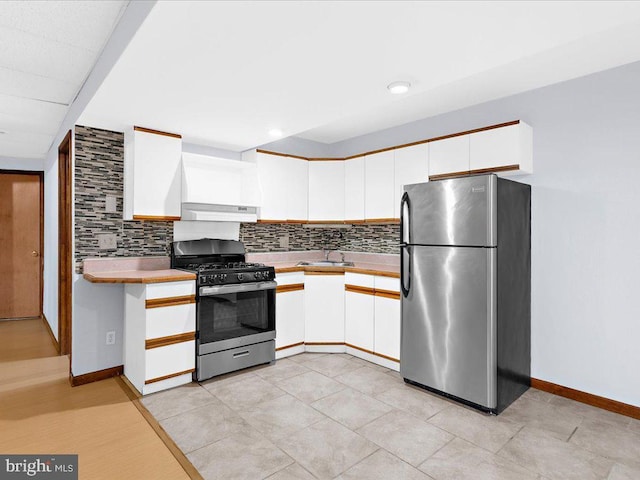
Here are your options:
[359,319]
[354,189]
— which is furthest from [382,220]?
[359,319]

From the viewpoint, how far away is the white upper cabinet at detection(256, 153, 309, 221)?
159 inches

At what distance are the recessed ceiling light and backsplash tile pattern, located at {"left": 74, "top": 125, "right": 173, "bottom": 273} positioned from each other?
242cm

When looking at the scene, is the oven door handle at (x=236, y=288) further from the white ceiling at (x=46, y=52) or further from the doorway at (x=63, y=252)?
the white ceiling at (x=46, y=52)

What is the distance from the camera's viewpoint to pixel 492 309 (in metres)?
2.60

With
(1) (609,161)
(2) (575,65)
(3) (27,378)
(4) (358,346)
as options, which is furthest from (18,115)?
(1) (609,161)

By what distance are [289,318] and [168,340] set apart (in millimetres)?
1208

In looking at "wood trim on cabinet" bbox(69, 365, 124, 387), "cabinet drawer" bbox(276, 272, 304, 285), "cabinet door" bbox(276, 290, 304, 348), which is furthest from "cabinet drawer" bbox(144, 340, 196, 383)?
"cabinet drawer" bbox(276, 272, 304, 285)

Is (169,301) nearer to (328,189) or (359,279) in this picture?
(359,279)

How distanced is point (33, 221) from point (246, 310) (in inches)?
165

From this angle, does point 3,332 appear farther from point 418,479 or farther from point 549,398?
point 549,398

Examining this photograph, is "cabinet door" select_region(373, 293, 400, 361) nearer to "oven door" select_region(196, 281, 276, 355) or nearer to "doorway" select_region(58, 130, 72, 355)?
"oven door" select_region(196, 281, 276, 355)

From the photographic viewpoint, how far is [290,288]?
12.5 feet

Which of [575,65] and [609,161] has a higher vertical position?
[575,65]

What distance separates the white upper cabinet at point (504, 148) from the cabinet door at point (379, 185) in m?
0.88
